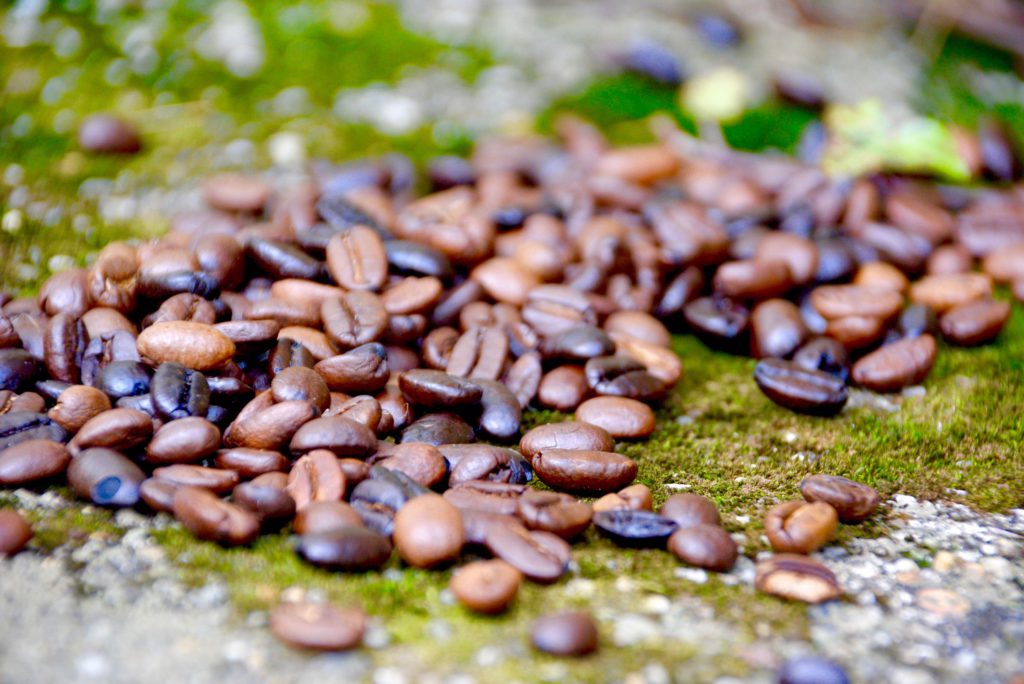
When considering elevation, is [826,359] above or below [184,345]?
above

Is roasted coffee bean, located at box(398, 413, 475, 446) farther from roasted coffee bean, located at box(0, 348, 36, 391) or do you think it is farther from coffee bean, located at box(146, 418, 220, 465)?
roasted coffee bean, located at box(0, 348, 36, 391)

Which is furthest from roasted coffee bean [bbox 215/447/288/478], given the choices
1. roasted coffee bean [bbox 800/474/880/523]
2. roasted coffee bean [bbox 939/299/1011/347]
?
roasted coffee bean [bbox 939/299/1011/347]

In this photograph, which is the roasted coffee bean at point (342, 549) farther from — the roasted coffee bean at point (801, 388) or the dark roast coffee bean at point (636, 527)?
the roasted coffee bean at point (801, 388)

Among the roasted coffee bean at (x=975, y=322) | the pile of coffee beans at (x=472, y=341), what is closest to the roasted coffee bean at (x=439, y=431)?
the pile of coffee beans at (x=472, y=341)

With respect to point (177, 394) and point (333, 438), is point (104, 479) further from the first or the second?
point (333, 438)

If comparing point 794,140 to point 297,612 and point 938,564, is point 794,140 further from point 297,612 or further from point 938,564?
point 297,612

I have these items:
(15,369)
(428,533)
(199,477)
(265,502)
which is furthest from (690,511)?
(15,369)
